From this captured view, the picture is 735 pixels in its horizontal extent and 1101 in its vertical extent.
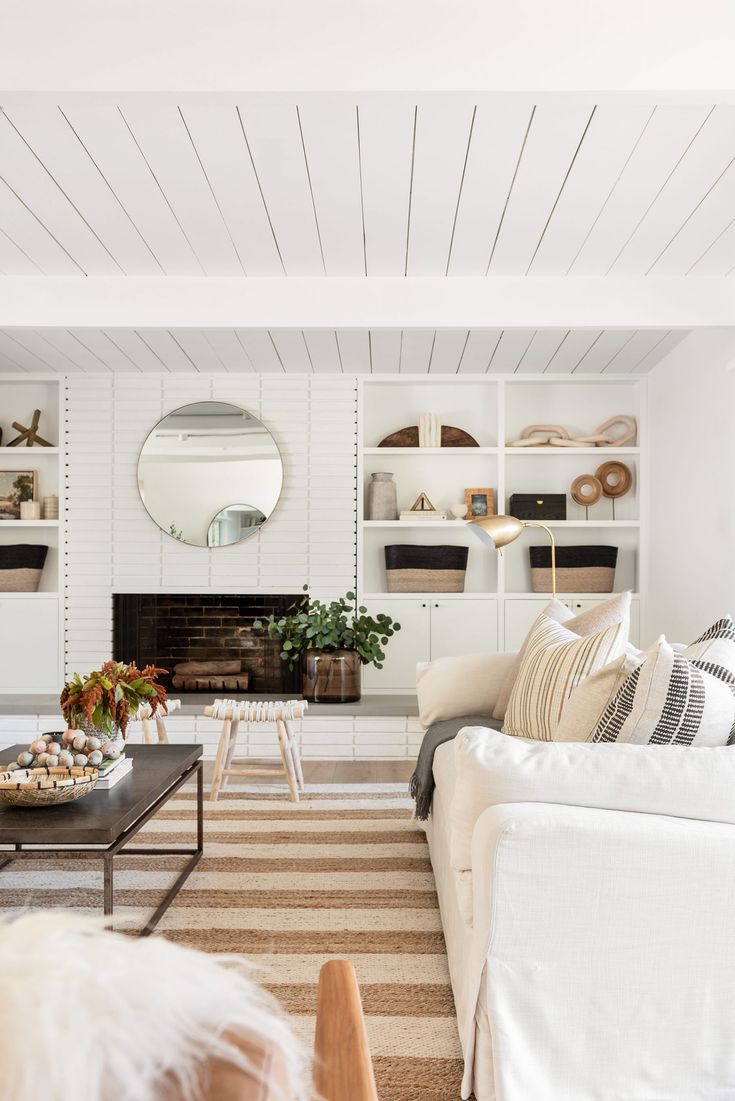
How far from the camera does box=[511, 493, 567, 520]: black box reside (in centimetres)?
526

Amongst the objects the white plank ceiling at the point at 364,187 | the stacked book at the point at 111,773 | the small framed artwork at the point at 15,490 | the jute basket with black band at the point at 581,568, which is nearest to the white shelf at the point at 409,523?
the jute basket with black band at the point at 581,568

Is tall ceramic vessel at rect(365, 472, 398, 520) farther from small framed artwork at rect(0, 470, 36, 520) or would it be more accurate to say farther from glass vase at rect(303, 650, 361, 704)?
small framed artwork at rect(0, 470, 36, 520)

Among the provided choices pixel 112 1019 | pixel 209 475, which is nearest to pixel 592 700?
pixel 112 1019

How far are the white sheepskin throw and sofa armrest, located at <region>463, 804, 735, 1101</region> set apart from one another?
1.10 metres

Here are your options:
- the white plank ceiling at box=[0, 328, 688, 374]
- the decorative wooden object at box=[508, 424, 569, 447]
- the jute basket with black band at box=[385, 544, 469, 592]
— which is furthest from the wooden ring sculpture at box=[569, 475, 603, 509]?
the jute basket with black band at box=[385, 544, 469, 592]

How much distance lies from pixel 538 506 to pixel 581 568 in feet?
1.52

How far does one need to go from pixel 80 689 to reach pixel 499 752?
5.20 ft

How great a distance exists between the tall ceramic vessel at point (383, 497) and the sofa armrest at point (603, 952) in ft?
12.7

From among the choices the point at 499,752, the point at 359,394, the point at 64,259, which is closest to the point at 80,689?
the point at 499,752

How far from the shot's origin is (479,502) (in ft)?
17.5

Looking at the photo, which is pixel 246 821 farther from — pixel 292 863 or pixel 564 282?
pixel 564 282

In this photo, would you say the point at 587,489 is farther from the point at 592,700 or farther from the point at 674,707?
the point at 674,707

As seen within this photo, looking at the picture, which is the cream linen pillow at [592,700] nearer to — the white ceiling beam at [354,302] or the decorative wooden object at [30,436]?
the white ceiling beam at [354,302]

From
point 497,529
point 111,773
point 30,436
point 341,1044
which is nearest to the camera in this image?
point 341,1044
